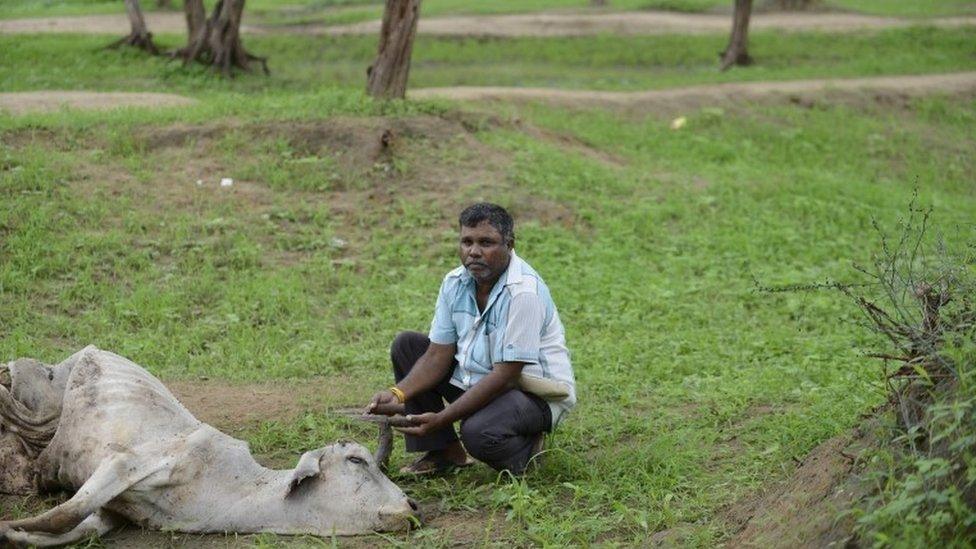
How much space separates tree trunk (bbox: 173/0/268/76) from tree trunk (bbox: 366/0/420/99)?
15.9ft

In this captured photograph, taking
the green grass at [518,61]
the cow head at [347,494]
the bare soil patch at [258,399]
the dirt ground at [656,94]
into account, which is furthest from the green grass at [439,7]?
the cow head at [347,494]

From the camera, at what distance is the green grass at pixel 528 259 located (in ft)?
18.1

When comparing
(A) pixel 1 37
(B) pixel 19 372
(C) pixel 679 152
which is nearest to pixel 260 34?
(A) pixel 1 37

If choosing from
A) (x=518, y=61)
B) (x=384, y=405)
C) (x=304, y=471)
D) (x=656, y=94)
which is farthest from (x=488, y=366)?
(x=518, y=61)

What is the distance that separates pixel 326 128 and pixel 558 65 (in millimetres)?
10603

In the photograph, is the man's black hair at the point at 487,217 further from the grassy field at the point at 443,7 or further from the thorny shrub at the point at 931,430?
the grassy field at the point at 443,7

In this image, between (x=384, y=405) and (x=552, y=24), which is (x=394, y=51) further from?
(x=552, y=24)

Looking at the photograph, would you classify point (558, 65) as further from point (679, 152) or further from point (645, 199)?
point (645, 199)

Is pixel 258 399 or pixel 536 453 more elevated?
pixel 536 453

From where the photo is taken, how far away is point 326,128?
37.3 ft

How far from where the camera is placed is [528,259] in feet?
32.3

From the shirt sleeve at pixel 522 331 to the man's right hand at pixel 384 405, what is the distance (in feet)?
1.57

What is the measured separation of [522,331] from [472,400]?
34 cm

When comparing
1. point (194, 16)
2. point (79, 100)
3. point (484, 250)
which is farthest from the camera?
point (194, 16)
